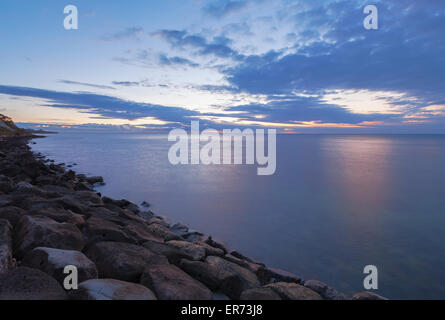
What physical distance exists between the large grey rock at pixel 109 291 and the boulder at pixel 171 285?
0.20 meters

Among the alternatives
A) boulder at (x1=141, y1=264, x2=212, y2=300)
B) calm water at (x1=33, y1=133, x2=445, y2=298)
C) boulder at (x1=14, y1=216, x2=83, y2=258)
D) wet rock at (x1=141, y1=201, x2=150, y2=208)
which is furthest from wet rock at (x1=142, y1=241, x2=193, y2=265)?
wet rock at (x1=141, y1=201, x2=150, y2=208)

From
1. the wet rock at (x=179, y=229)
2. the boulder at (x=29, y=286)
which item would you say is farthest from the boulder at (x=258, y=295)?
the wet rock at (x=179, y=229)

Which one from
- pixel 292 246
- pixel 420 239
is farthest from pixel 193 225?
pixel 420 239

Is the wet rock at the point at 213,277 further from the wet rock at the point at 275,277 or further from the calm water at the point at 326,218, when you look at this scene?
the calm water at the point at 326,218

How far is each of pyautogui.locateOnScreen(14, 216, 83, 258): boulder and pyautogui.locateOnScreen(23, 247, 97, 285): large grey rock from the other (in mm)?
489

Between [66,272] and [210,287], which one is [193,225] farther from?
[66,272]

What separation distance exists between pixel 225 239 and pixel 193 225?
202 centimetres

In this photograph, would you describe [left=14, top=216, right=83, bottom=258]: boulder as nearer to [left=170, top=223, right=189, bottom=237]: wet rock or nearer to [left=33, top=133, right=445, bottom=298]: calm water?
[left=170, top=223, right=189, bottom=237]: wet rock

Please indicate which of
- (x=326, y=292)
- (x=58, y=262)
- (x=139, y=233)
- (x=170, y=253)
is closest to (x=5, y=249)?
(x=58, y=262)

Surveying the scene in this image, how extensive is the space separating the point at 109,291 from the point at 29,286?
3.10 feet

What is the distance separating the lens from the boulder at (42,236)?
4477 mm

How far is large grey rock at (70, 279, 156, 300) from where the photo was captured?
3125mm

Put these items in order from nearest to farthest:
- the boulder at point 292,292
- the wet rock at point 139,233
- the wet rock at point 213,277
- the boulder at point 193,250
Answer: the boulder at point 292,292
the wet rock at point 213,277
the boulder at point 193,250
the wet rock at point 139,233

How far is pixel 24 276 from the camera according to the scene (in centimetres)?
327
